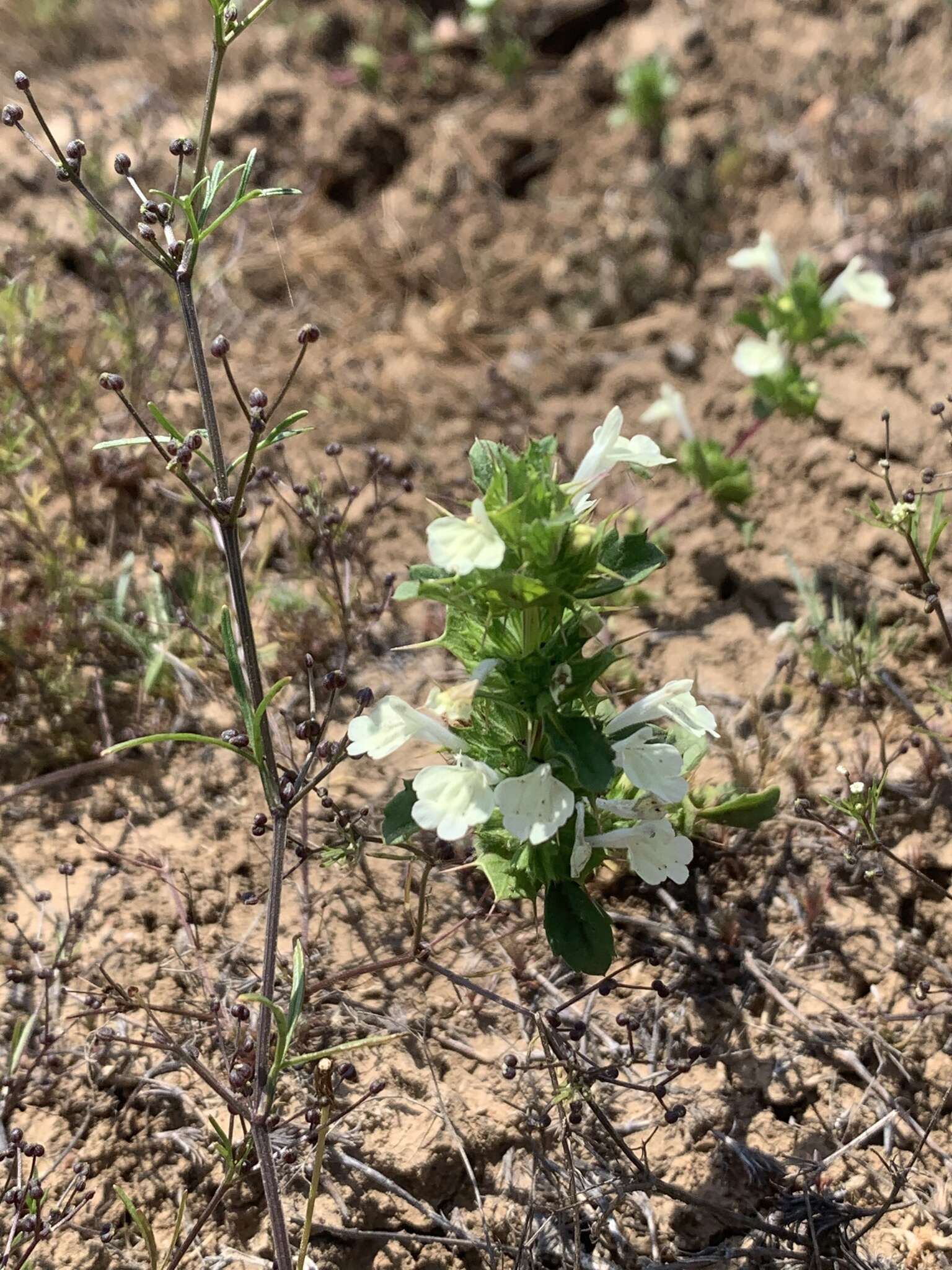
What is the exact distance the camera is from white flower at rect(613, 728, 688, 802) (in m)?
1.71

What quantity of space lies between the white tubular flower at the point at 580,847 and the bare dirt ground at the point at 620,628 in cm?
21

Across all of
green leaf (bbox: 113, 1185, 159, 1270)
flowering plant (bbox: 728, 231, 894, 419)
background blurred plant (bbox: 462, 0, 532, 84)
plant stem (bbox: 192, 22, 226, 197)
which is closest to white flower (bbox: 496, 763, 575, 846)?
green leaf (bbox: 113, 1185, 159, 1270)

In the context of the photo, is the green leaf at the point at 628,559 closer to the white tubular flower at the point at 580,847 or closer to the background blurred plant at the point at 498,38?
the white tubular flower at the point at 580,847

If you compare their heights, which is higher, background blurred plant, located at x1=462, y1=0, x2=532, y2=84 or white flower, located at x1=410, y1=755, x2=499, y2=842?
background blurred plant, located at x1=462, y1=0, x2=532, y2=84

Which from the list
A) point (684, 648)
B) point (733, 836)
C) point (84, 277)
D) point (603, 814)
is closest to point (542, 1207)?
point (603, 814)

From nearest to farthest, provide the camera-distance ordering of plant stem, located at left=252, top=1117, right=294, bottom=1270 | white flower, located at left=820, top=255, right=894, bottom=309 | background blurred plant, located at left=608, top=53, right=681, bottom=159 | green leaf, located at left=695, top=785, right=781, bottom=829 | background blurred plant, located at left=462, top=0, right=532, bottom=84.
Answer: plant stem, located at left=252, top=1117, right=294, bottom=1270 < green leaf, located at left=695, top=785, right=781, bottom=829 < white flower, located at left=820, top=255, right=894, bottom=309 < background blurred plant, located at left=608, top=53, right=681, bottom=159 < background blurred plant, located at left=462, top=0, right=532, bottom=84

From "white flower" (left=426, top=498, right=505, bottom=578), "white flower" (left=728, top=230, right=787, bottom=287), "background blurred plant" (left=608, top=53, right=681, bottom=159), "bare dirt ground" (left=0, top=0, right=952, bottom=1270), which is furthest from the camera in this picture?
"background blurred plant" (left=608, top=53, right=681, bottom=159)

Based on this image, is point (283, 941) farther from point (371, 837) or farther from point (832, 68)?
point (832, 68)

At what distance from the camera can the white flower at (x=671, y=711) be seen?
5.92 feet

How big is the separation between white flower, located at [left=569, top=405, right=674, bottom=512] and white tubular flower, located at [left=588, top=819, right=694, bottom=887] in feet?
1.85

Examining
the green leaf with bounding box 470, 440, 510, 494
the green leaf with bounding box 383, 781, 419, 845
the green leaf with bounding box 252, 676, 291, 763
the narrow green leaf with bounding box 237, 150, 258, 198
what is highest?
the narrow green leaf with bounding box 237, 150, 258, 198

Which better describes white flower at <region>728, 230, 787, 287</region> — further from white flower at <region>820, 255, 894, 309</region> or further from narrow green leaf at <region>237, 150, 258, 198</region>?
narrow green leaf at <region>237, 150, 258, 198</region>

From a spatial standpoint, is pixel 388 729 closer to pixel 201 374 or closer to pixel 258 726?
pixel 258 726

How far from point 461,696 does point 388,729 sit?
172 millimetres
